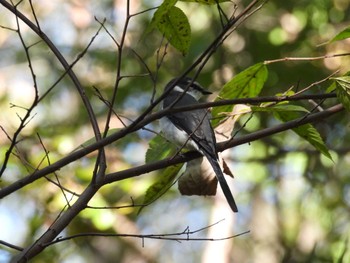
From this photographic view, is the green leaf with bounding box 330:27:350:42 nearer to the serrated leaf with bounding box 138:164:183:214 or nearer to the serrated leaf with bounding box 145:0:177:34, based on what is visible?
the serrated leaf with bounding box 145:0:177:34

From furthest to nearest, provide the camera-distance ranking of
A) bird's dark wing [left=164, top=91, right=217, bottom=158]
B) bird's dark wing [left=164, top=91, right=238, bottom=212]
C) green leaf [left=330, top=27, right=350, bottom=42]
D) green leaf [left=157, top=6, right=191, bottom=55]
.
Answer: bird's dark wing [left=164, top=91, right=217, bottom=158] → bird's dark wing [left=164, top=91, right=238, bottom=212] → green leaf [left=157, top=6, right=191, bottom=55] → green leaf [left=330, top=27, right=350, bottom=42]

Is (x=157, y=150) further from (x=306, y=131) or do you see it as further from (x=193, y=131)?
(x=306, y=131)

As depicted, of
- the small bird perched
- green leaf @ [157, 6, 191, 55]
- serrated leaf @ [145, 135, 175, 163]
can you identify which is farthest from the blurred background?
green leaf @ [157, 6, 191, 55]

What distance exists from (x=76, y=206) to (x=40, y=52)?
18.7 feet

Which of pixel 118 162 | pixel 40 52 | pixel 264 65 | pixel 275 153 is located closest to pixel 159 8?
pixel 264 65

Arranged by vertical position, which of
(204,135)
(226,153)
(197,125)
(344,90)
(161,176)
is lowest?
(344,90)

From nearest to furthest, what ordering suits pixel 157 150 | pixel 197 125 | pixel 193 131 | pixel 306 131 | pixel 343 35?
1. pixel 343 35
2. pixel 306 131
3. pixel 157 150
4. pixel 193 131
5. pixel 197 125

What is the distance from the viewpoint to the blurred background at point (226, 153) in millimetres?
5805

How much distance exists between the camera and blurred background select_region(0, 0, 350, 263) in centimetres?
580

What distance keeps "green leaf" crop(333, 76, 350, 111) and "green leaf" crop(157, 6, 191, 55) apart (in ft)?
1.65

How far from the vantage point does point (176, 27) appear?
93.5 inches

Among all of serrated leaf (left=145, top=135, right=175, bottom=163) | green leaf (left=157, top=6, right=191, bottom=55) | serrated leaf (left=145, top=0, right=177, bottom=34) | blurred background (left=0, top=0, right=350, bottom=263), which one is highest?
blurred background (left=0, top=0, right=350, bottom=263)

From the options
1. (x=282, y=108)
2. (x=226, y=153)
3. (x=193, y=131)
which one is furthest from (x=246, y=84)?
(x=226, y=153)

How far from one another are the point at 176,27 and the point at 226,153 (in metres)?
3.87
